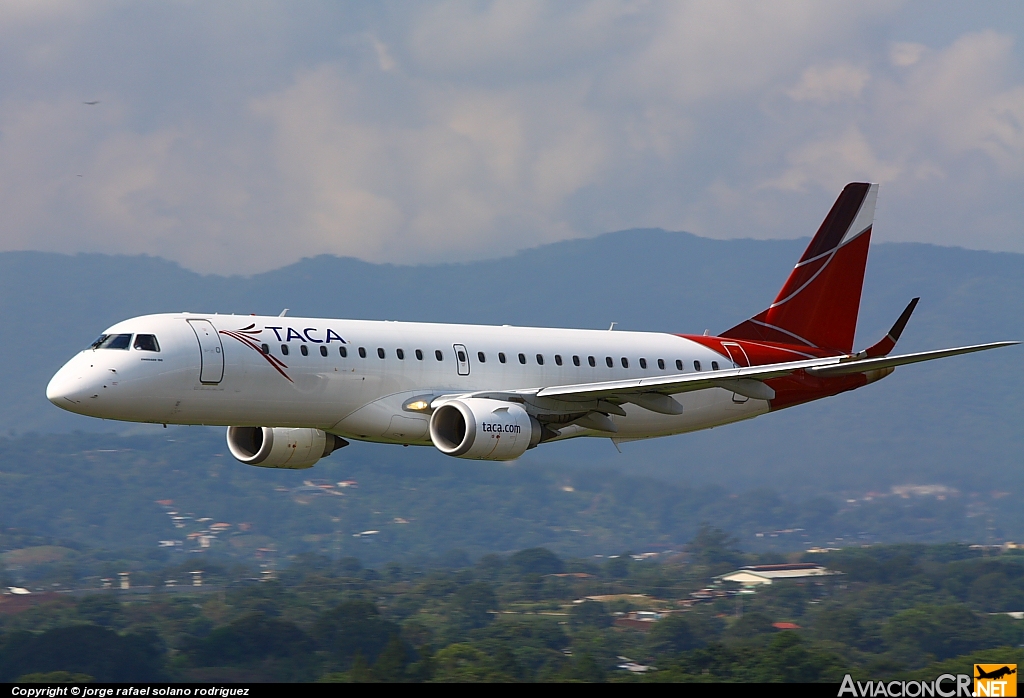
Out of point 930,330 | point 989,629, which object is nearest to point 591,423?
point 989,629

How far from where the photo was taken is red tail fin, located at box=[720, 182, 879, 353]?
1868 inches

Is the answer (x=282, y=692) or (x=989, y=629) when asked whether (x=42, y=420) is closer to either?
(x=989, y=629)

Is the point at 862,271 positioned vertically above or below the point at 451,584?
above

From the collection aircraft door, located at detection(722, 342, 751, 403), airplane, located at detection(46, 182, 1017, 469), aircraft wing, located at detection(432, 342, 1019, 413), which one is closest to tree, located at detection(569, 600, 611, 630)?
airplane, located at detection(46, 182, 1017, 469)

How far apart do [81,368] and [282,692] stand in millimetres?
10231

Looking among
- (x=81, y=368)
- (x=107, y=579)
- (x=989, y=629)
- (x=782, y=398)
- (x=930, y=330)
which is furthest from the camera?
(x=930, y=330)

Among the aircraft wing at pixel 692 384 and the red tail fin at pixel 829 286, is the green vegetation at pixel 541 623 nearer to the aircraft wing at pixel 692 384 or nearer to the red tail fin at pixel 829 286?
the aircraft wing at pixel 692 384

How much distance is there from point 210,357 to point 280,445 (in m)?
6.50

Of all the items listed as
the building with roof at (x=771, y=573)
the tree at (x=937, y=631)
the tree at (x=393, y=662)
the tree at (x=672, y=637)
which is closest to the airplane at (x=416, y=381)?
the tree at (x=393, y=662)

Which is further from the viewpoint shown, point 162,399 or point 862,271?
point 862,271

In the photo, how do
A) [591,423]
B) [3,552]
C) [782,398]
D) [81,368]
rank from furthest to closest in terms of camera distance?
[3,552] → [782,398] → [591,423] → [81,368]

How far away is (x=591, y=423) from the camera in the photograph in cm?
4016

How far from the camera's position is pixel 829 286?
48.1 meters

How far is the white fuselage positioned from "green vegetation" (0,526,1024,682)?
1101 centimetres
